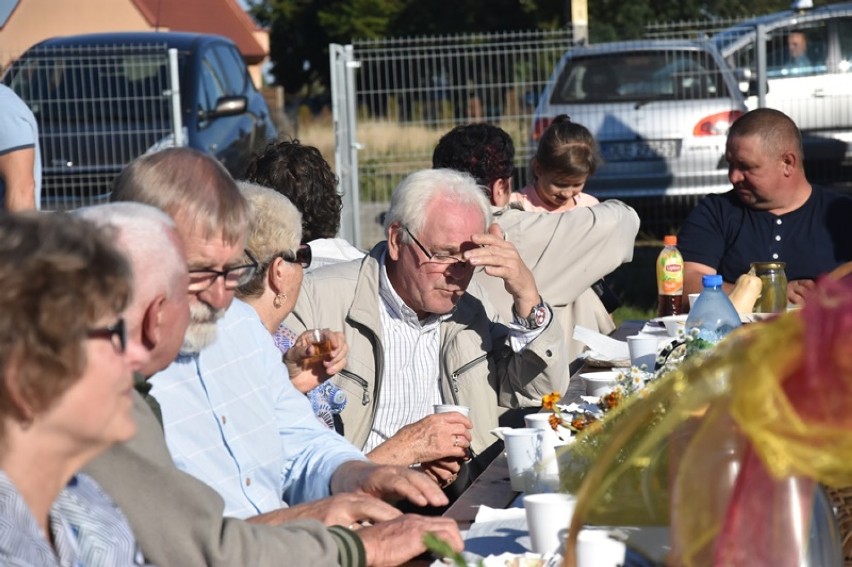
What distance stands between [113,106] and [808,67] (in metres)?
5.59

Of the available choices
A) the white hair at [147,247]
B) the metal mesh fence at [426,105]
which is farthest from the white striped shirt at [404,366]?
the metal mesh fence at [426,105]

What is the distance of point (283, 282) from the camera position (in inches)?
137

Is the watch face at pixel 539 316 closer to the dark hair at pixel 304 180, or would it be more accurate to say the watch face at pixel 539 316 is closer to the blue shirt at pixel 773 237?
the dark hair at pixel 304 180

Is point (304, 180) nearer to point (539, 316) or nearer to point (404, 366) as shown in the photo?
point (404, 366)

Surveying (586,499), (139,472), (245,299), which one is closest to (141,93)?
(245,299)

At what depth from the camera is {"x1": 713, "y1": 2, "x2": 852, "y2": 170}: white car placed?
34.0ft

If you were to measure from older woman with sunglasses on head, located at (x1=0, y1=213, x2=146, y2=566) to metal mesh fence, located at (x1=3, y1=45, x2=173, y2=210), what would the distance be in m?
7.87

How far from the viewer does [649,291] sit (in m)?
9.45

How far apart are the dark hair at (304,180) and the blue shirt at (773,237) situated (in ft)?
5.98

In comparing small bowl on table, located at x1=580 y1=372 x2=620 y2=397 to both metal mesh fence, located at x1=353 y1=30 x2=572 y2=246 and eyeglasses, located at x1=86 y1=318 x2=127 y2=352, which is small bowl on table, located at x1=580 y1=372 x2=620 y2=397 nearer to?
eyeglasses, located at x1=86 y1=318 x2=127 y2=352

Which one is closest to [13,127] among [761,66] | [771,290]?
[771,290]

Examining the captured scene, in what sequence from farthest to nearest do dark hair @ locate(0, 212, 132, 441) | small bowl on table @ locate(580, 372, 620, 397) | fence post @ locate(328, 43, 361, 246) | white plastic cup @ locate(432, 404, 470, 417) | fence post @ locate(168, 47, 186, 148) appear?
fence post @ locate(328, 43, 361, 246) → fence post @ locate(168, 47, 186, 148) → small bowl on table @ locate(580, 372, 620, 397) → white plastic cup @ locate(432, 404, 470, 417) → dark hair @ locate(0, 212, 132, 441)

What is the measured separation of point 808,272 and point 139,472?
3805 millimetres

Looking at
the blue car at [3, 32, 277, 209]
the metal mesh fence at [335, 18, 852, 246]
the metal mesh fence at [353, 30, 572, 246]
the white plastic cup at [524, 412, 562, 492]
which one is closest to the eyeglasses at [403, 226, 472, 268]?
the white plastic cup at [524, 412, 562, 492]
